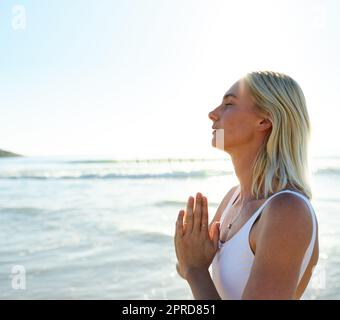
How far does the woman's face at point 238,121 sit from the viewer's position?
2250mm

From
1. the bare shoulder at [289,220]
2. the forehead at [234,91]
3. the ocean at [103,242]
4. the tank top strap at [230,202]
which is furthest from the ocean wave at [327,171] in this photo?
the bare shoulder at [289,220]

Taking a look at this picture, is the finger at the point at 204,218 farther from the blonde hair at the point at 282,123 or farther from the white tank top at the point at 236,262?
the blonde hair at the point at 282,123

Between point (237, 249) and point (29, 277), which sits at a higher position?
point (237, 249)

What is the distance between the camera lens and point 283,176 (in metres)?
2.07

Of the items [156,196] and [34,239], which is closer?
[34,239]

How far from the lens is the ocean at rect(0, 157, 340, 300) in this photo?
6.19 meters

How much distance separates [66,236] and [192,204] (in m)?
7.56

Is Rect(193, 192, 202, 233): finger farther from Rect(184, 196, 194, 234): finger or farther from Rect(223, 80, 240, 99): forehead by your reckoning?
Rect(223, 80, 240, 99): forehead

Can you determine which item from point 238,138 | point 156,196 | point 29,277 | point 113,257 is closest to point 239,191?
point 238,138

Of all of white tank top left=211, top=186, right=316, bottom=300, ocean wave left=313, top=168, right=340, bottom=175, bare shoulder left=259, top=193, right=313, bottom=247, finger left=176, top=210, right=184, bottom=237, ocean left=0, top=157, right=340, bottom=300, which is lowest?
ocean wave left=313, top=168, right=340, bottom=175

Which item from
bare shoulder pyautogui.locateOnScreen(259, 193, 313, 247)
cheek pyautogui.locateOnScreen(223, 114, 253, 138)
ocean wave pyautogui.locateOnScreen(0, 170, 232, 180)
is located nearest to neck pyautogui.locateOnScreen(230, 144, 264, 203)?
cheek pyautogui.locateOnScreen(223, 114, 253, 138)

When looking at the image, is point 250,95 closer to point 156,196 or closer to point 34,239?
point 34,239
